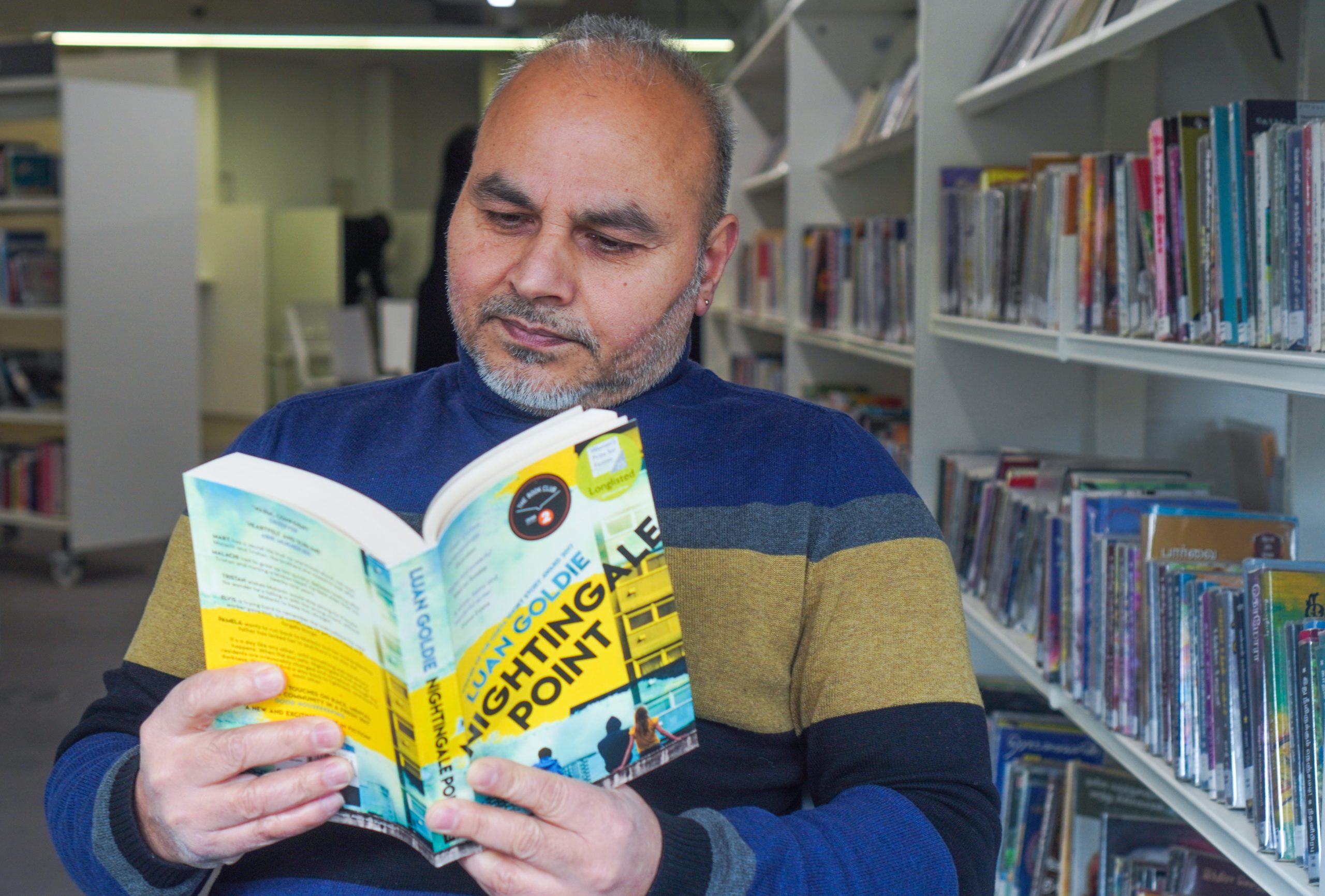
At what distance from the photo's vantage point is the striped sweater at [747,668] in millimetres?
920

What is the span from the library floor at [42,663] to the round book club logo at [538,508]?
225cm

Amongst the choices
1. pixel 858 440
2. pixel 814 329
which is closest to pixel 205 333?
pixel 814 329

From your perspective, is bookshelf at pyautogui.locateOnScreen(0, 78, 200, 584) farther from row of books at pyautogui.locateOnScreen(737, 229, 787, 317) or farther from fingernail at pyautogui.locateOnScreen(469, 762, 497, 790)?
fingernail at pyautogui.locateOnScreen(469, 762, 497, 790)

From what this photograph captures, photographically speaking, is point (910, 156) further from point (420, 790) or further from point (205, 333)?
point (205, 333)

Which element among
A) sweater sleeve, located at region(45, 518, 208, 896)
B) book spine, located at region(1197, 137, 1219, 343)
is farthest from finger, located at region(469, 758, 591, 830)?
book spine, located at region(1197, 137, 1219, 343)

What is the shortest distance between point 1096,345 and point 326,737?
49.3 inches

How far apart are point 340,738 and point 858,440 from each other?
59cm

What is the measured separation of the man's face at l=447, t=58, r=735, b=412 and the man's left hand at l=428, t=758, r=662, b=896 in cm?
Result: 48

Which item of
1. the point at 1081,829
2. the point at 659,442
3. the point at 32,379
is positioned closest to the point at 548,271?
the point at 659,442

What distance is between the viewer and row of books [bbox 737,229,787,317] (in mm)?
4109

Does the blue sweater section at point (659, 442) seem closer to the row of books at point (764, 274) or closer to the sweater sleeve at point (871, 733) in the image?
the sweater sleeve at point (871, 733)

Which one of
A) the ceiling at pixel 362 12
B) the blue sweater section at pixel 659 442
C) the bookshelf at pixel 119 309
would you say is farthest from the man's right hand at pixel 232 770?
the ceiling at pixel 362 12

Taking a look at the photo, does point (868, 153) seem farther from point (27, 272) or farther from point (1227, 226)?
point (27, 272)

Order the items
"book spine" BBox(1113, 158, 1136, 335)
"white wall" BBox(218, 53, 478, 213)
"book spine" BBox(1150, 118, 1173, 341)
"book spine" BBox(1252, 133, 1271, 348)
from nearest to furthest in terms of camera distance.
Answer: "book spine" BBox(1252, 133, 1271, 348), "book spine" BBox(1150, 118, 1173, 341), "book spine" BBox(1113, 158, 1136, 335), "white wall" BBox(218, 53, 478, 213)
